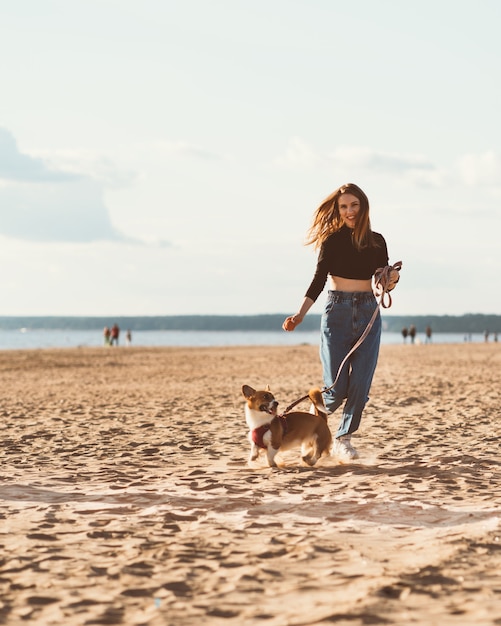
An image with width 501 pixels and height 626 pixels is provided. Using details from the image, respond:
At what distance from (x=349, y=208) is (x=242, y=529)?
299 centimetres

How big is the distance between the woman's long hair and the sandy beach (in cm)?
193

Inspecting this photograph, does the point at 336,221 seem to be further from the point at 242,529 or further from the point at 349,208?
the point at 242,529

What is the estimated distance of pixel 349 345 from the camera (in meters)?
6.58

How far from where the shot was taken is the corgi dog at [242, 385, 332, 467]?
640 centimetres

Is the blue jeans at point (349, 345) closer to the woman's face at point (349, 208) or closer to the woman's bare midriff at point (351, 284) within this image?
the woman's bare midriff at point (351, 284)

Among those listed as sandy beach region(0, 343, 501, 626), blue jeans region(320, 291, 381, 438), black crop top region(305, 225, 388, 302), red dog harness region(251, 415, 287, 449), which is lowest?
sandy beach region(0, 343, 501, 626)

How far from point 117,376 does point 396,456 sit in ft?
51.3

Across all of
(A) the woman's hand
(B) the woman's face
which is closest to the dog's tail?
(A) the woman's hand

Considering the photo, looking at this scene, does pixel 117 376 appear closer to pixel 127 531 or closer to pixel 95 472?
pixel 95 472

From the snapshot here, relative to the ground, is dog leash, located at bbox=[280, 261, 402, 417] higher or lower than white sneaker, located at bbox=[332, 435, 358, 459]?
higher

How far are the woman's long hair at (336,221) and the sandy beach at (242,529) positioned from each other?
6.33ft

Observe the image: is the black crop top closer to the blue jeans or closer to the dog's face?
the blue jeans

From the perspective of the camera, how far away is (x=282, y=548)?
163 inches

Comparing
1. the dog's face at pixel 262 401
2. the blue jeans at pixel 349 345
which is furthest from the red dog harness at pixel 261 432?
the blue jeans at pixel 349 345
